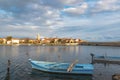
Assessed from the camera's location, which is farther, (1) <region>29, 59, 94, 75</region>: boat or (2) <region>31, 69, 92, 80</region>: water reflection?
(1) <region>29, 59, 94, 75</region>: boat

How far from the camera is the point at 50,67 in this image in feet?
119

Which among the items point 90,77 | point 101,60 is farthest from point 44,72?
point 101,60

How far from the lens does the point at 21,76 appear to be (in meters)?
33.6

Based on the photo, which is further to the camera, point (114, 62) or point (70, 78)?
point (114, 62)

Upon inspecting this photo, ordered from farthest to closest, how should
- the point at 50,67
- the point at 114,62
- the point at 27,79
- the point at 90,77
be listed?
1. the point at 114,62
2. the point at 50,67
3. the point at 90,77
4. the point at 27,79

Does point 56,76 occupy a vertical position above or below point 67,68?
below

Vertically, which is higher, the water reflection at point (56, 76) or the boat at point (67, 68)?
the boat at point (67, 68)

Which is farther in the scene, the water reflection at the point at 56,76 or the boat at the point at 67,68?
the boat at the point at 67,68

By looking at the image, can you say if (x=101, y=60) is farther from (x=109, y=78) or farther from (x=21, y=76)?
(x=21, y=76)

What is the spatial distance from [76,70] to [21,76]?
10.2m

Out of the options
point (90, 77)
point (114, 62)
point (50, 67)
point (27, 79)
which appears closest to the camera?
point (27, 79)

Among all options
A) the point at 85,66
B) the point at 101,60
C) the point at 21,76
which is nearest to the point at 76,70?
the point at 85,66

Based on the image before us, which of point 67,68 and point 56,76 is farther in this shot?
point 67,68

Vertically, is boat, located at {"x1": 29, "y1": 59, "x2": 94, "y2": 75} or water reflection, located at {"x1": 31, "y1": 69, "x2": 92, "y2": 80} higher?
boat, located at {"x1": 29, "y1": 59, "x2": 94, "y2": 75}
